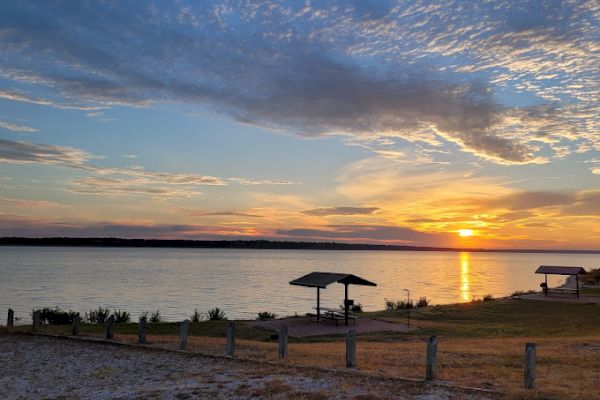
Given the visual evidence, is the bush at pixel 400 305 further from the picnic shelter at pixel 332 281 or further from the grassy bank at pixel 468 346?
the picnic shelter at pixel 332 281

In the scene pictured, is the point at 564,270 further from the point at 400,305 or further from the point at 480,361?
the point at 480,361

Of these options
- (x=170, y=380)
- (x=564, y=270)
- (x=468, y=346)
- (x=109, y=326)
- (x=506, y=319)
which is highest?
(x=564, y=270)

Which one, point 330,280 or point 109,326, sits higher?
point 330,280

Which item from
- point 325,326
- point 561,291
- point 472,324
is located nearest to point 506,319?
point 472,324

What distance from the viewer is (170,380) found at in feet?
42.5

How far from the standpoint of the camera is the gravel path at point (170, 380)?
37.7 ft

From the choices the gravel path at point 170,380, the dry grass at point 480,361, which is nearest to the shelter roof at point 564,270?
the dry grass at point 480,361

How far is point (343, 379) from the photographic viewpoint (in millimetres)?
12766

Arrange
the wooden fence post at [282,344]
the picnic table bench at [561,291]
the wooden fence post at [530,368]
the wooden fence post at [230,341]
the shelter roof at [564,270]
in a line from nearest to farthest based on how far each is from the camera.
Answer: the wooden fence post at [530,368]
the wooden fence post at [282,344]
the wooden fence post at [230,341]
the shelter roof at [564,270]
the picnic table bench at [561,291]

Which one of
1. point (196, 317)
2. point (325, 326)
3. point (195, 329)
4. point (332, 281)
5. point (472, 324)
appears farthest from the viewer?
point (196, 317)

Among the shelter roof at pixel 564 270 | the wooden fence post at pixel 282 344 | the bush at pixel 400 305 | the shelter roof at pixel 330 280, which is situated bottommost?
the bush at pixel 400 305

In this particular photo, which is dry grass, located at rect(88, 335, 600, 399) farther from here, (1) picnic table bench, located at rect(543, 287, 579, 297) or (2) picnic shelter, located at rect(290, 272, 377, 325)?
(1) picnic table bench, located at rect(543, 287, 579, 297)

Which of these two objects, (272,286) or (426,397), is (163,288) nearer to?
(272,286)

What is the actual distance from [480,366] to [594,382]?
3.01m
